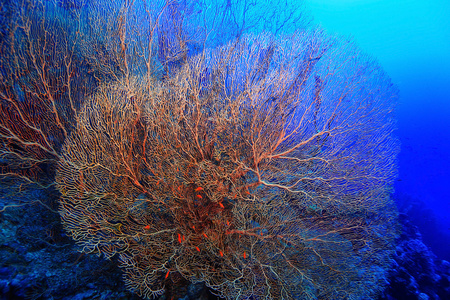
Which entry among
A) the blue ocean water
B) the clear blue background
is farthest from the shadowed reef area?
the clear blue background

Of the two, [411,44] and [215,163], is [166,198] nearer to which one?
[215,163]

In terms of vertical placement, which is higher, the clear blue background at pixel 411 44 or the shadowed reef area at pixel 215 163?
the clear blue background at pixel 411 44

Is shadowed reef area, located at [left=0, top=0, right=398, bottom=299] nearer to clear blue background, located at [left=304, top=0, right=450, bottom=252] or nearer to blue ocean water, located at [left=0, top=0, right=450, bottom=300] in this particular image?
blue ocean water, located at [left=0, top=0, right=450, bottom=300]

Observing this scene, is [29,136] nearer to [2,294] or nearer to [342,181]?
[2,294]

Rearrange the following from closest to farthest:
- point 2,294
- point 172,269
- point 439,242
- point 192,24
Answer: point 2,294 < point 172,269 < point 192,24 < point 439,242

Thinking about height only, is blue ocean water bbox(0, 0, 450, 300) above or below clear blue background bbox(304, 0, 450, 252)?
below

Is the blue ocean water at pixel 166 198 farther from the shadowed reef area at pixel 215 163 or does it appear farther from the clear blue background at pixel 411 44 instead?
the clear blue background at pixel 411 44

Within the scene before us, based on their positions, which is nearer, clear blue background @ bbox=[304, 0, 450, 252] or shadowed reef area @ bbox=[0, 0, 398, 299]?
shadowed reef area @ bbox=[0, 0, 398, 299]

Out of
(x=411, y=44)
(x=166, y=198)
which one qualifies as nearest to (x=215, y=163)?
(x=166, y=198)

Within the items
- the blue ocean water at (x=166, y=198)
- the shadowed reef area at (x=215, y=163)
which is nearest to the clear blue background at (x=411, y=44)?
the shadowed reef area at (x=215, y=163)

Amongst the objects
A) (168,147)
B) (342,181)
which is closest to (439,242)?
(342,181)

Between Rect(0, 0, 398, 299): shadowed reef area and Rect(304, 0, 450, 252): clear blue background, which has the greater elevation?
Rect(304, 0, 450, 252): clear blue background

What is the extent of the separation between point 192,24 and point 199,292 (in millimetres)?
5992

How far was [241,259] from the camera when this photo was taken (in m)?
2.66
